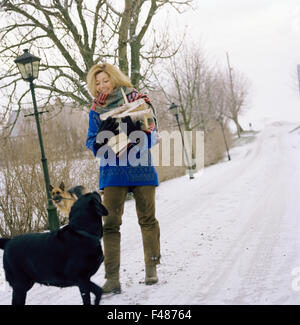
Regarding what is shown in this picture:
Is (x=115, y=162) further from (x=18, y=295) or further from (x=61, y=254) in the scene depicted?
(x=18, y=295)

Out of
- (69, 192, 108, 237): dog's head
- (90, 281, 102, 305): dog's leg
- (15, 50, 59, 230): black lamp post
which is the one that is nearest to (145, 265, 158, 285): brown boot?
(90, 281, 102, 305): dog's leg

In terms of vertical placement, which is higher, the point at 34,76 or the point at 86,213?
the point at 34,76

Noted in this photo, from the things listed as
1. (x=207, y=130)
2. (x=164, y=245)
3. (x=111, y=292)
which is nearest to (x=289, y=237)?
(x=164, y=245)

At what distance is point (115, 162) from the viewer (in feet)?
9.89

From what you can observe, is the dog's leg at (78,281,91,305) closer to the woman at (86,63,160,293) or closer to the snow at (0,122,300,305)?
the snow at (0,122,300,305)

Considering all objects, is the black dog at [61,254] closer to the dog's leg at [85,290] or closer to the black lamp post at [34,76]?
the dog's leg at [85,290]

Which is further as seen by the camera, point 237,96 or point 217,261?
point 237,96

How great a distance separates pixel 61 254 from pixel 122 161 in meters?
1.02

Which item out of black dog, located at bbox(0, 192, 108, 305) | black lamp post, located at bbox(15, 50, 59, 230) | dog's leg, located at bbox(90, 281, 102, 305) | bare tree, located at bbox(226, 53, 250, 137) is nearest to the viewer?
black dog, located at bbox(0, 192, 108, 305)

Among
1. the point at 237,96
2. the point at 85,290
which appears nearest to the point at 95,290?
the point at 85,290

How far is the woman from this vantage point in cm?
302

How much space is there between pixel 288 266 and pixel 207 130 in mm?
28286
